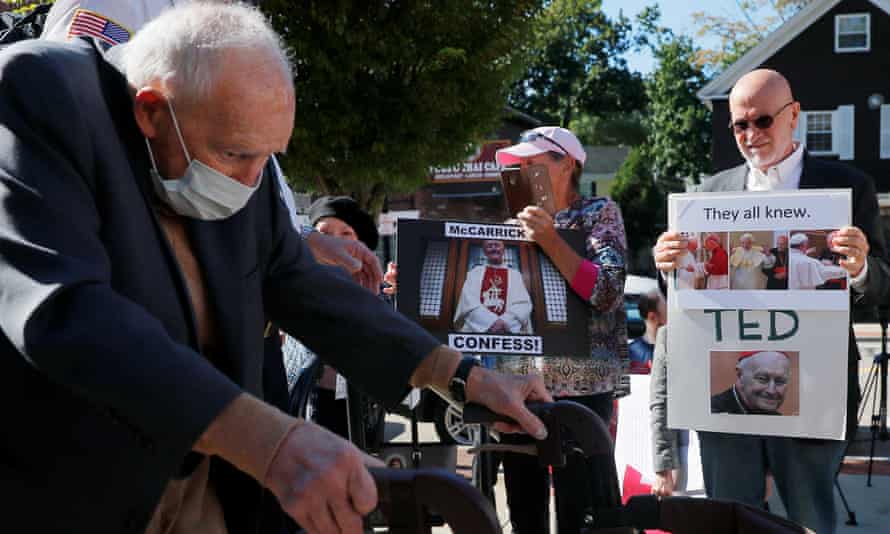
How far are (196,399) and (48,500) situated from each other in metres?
0.45

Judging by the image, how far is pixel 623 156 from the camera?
63.9 meters

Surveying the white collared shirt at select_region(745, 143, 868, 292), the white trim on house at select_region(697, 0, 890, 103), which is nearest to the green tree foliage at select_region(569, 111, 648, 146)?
the white trim on house at select_region(697, 0, 890, 103)

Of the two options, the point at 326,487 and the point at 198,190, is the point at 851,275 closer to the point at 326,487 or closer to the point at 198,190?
the point at 198,190

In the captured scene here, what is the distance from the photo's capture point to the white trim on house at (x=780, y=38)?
32219 mm

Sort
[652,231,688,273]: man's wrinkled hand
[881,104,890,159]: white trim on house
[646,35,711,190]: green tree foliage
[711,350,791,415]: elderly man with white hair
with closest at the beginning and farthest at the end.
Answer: [711,350,791,415]: elderly man with white hair
[652,231,688,273]: man's wrinkled hand
[881,104,890,159]: white trim on house
[646,35,711,190]: green tree foliage

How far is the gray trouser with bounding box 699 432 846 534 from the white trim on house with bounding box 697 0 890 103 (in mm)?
30177

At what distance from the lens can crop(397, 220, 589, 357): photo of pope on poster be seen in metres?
3.60

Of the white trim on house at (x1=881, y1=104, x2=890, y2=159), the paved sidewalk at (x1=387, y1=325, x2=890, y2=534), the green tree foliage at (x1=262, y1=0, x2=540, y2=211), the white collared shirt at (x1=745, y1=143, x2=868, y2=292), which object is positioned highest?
the white trim on house at (x1=881, y1=104, x2=890, y2=159)

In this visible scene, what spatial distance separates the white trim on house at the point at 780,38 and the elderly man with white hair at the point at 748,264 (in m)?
30.3

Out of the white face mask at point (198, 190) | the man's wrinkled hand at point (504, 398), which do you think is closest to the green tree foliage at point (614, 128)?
the man's wrinkled hand at point (504, 398)

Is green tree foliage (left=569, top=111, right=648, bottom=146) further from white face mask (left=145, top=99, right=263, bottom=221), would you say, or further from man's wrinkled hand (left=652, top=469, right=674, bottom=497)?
white face mask (left=145, top=99, right=263, bottom=221)

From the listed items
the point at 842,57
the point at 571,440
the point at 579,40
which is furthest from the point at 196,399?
the point at 579,40

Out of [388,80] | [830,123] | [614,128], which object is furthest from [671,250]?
[614,128]

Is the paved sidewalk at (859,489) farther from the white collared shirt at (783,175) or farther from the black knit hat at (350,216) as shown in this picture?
the white collared shirt at (783,175)
